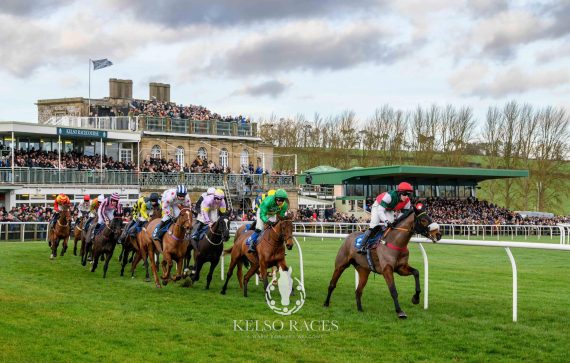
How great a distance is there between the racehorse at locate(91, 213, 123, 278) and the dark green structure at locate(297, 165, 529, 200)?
95.2 feet

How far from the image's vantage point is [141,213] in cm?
1451

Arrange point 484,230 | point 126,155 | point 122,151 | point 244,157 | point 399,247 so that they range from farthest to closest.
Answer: point 244,157 → point 126,155 → point 122,151 → point 484,230 → point 399,247

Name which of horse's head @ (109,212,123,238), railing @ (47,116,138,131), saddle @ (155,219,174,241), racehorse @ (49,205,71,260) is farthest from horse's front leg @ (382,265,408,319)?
railing @ (47,116,138,131)

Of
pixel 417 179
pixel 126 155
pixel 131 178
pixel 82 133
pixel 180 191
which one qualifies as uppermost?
pixel 82 133

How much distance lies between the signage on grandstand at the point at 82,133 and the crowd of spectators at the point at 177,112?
5.21m

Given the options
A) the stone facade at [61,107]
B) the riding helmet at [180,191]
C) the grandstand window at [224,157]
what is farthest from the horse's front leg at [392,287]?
the stone facade at [61,107]

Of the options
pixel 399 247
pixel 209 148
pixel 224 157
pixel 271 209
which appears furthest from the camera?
pixel 224 157

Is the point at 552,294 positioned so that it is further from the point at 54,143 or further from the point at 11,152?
the point at 54,143

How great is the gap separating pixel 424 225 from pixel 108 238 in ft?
25.6

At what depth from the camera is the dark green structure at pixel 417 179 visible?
44.4m

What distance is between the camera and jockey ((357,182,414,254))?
9367 millimetres

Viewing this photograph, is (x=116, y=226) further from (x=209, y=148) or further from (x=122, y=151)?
(x=209, y=148)

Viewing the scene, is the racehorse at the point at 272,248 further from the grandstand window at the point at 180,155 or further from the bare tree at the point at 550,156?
the bare tree at the point at 550,156

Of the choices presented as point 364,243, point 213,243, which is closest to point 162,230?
point 213,243
